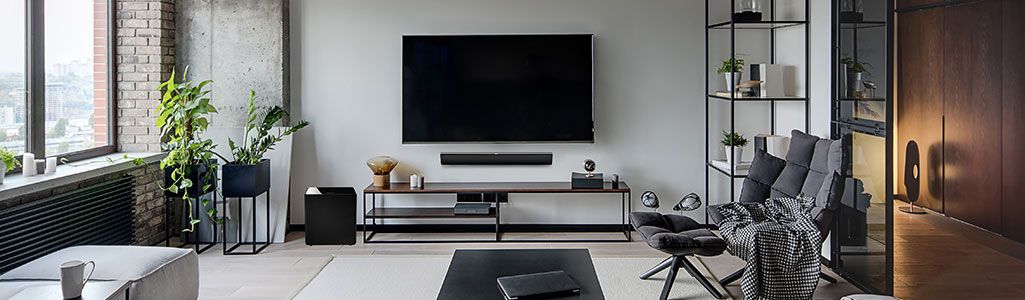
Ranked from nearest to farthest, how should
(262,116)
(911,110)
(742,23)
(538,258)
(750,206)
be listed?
(538,258) < (750,206) < (742,23) < (262,116) < (911,110)

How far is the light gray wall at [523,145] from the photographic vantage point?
22.0 ft

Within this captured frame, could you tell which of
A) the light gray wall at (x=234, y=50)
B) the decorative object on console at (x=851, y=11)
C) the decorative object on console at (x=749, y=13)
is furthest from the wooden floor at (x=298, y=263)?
the decorative object on console at (x=749, y=13)

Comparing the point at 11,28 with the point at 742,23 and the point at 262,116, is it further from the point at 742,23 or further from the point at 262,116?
the point at 742,23

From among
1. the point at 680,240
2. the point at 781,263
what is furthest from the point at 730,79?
the point at 781,263

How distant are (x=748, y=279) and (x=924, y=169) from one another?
11.1 ft

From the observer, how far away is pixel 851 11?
4.86 meters

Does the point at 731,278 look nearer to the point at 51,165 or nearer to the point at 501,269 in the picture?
the point at 501,269

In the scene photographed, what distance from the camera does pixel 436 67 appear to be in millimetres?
6605

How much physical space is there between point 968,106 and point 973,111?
0.19 feet

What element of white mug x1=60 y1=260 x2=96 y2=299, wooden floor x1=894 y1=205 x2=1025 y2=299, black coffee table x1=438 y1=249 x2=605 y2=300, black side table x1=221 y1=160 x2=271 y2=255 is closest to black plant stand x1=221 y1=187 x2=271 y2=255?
black side table x1=221 y1=160 x2=271 y2=255

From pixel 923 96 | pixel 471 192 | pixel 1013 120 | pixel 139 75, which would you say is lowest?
pixel 471 192

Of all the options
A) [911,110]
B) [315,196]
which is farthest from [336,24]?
[911,110]

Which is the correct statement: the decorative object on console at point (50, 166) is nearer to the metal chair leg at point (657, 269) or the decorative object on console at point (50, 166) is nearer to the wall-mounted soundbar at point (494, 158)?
the wall-mounted soundbar at point (494, 158)

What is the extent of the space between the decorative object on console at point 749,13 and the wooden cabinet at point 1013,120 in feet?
4.85
